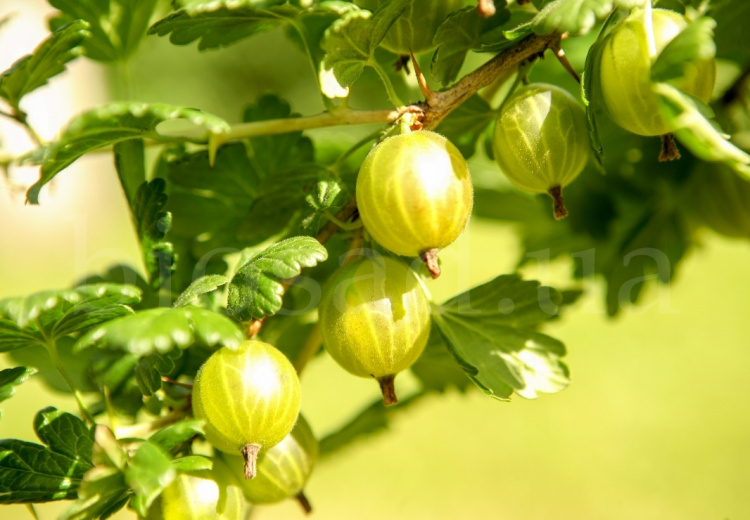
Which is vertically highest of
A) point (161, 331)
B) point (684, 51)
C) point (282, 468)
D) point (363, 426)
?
point (684, 51)

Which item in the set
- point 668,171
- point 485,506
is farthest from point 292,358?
point 485,506

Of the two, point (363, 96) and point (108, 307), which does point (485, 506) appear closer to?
point (363, 96)

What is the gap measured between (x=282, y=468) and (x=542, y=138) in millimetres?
362

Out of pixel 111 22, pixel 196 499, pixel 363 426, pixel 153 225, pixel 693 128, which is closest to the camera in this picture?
pixel 693 128

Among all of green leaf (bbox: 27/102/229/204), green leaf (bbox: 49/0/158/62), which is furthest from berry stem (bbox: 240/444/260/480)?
green leaf (bbox: 49/0/158/62)

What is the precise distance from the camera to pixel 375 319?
23.0 inches

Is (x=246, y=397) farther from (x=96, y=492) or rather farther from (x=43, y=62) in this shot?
(x=43, y=62)

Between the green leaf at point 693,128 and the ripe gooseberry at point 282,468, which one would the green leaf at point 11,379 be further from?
the green leaf at point 693,128

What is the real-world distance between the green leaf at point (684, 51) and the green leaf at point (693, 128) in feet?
0.04

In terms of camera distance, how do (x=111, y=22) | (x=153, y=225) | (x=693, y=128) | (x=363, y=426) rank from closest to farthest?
1. (x=693, y=128)
2. (x=153, y=225)
3. (x=111, y=22)
4. (x=363, y=426)

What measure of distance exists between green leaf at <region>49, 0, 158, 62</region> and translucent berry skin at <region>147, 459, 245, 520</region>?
1.65 feet

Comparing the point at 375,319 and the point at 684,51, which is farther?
the point at 375,319

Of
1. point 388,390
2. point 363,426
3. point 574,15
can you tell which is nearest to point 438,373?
point 363,426

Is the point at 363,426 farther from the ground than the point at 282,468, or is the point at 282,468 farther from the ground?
the point at 282,468
